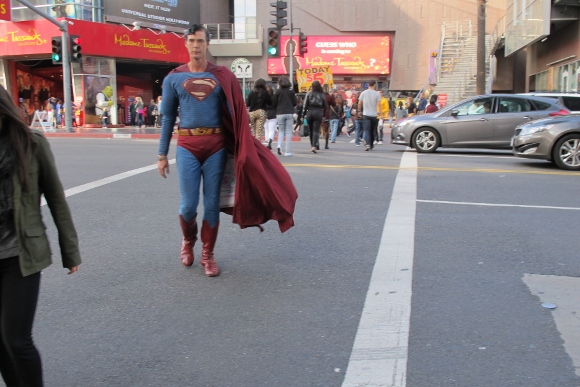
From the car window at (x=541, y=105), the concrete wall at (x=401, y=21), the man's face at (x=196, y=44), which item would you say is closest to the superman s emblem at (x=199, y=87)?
the man's face at (x=196, y=44)

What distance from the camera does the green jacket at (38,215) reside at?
2516 mm

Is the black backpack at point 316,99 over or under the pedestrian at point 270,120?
over

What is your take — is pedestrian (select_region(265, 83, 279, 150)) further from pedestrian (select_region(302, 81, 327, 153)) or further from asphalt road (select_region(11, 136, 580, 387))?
asphalt road (select_region(11, 136, 580, 387))

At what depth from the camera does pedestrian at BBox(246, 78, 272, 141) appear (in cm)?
1320

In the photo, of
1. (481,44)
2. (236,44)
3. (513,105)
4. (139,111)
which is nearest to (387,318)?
(513,105)

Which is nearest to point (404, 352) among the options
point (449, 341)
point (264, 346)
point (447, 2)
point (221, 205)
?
point (449, 341)

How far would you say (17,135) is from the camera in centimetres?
249

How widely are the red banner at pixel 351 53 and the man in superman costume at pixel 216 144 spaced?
33637 millimetres

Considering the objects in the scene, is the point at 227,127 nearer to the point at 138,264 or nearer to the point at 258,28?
the point at 138,264

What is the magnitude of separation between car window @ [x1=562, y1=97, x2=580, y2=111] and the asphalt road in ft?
24.1

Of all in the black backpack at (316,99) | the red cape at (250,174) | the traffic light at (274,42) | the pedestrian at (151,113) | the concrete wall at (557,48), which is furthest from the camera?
the pedestrian at (151,113)

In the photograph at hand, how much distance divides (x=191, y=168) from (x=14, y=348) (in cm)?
233

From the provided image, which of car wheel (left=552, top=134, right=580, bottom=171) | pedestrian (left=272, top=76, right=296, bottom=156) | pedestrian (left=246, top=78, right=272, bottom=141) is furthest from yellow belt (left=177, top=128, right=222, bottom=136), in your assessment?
car wheel (left=552, top=134, right=580, bottom=171)

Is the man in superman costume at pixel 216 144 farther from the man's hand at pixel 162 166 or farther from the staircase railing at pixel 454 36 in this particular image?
the staircase railing at pixel 454 36
